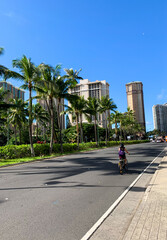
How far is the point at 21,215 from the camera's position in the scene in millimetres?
4555

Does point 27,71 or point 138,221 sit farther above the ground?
point 27,71

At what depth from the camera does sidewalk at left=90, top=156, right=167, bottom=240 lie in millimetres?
3424

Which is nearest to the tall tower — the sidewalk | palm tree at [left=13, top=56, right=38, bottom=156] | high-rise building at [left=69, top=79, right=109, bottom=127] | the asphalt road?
high-rise building at [left=69, top=79, right=109, bottom=127]

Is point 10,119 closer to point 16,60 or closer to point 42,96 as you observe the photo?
point 42,96

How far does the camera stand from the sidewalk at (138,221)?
3.42 m

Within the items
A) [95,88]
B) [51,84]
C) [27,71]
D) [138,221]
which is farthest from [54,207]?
[95,88]

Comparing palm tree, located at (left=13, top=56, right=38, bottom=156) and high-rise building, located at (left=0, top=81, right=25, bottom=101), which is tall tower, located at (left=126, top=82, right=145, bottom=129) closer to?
high-rise building, located at (left=0, top=81, right=25, bottom=101)

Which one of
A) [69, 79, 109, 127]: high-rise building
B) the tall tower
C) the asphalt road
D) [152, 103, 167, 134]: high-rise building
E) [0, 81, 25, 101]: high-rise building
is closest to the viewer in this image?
the asphalt road

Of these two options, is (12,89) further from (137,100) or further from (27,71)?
(27,71)

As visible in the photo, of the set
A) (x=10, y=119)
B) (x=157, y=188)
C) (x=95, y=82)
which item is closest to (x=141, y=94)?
(x=95, y=82)

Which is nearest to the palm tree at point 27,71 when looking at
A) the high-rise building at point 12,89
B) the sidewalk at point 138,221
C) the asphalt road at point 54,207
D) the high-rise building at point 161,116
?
the asphalt road at point 54,207

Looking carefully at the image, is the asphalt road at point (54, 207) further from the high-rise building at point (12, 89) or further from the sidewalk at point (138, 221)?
the high-rise building at point (12, 89)

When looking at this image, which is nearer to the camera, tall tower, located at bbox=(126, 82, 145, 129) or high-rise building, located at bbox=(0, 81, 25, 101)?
high-rise building, located at bbox=(0, 81, 25, 101)

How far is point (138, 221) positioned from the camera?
155 inches
